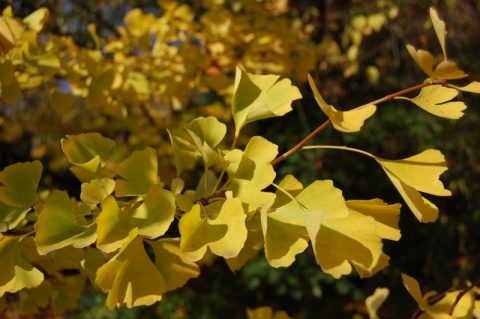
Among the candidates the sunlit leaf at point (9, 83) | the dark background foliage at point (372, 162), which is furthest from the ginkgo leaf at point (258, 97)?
the dark background foliage at point (372, 162)

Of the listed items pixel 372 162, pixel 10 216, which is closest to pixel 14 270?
pixel 10 216

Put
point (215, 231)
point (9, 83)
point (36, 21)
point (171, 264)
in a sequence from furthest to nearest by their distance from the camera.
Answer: point (36, 21) → point (9, 83) → point (171, 264) → point (215, 231)

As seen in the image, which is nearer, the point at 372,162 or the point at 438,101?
the point at 438,101

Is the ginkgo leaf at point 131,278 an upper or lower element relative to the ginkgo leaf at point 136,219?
lower

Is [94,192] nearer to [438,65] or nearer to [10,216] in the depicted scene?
[10,216]

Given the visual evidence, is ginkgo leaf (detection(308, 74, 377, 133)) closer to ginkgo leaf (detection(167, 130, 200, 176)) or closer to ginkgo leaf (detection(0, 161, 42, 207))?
ginkgo leaf (detection(167, 130, 200, 176))

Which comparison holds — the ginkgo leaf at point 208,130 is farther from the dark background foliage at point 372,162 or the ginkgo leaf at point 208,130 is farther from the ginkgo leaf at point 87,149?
the dark background foliage at point 372,162

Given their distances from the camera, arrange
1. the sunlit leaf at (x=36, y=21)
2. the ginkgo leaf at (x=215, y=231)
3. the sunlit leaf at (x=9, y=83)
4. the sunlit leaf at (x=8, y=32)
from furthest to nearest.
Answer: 1. the sunlit leaf at (x=36, y=21)
2. the sunlit leaf at (x=9, y=83)
3. the sunlit leaf at (x=8, y=32)
4. the ginkgo leaf at (x=215, y=231)
